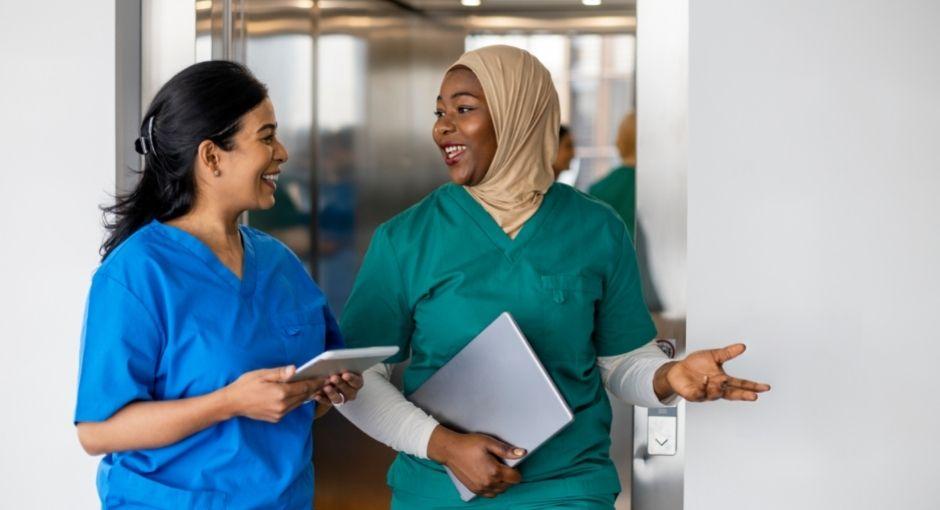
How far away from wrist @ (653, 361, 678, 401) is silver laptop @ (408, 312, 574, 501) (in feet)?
0.80

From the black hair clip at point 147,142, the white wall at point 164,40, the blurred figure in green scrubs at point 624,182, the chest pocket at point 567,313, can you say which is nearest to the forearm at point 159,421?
the black hair clip at point 147,142

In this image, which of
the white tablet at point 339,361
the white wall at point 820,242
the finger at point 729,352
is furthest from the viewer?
the white wall at point 820,242

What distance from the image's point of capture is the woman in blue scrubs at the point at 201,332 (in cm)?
155

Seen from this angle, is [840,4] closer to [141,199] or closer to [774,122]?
[774,122]

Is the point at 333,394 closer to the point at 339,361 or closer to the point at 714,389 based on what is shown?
the point at 339,361

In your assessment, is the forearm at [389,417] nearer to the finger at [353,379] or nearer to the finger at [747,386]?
the finger at [353,379]

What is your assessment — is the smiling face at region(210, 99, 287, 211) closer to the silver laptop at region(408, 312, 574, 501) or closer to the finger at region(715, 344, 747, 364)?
the silver laptop at region(408, 312, 574, 501)

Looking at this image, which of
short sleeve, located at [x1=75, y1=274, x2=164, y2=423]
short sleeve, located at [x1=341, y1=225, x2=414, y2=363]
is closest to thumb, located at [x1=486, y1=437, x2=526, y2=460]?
short sleeve, located at [x1=341, y1=225, x2=414, y2=363]

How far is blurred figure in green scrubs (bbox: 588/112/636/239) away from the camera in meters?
3.79

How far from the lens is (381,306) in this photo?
1.99 meters

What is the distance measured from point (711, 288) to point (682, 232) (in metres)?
0.13

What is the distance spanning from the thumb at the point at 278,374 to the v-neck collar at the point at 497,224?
55cm

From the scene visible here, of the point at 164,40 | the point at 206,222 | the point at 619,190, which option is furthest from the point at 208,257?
the point at 619,190

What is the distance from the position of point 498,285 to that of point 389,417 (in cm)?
29
